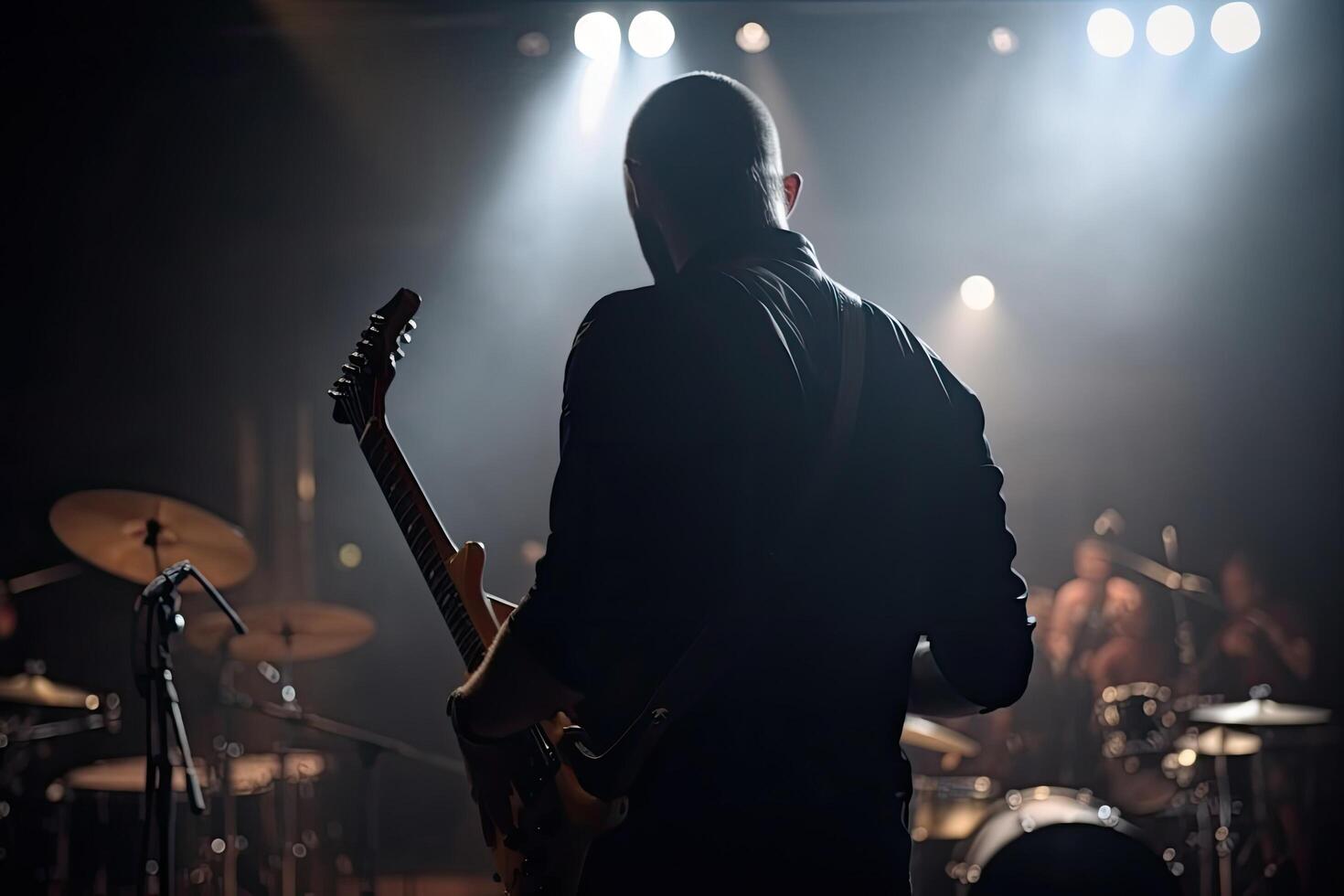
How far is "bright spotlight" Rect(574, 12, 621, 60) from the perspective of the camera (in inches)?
232

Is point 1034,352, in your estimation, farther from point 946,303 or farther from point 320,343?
point 320,343

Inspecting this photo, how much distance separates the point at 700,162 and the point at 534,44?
498 cm

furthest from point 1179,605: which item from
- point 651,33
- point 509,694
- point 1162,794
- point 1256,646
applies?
point 509,694

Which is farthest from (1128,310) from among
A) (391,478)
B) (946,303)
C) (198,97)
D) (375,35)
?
(391,478)

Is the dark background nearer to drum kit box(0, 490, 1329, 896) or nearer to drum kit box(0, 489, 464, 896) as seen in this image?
drum kit box(0, 489, 464, 896)

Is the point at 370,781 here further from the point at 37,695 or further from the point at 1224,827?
the point at 1224,827

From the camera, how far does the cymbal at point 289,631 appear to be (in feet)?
15.8

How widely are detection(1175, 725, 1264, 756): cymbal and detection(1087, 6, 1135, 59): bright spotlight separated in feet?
10.8

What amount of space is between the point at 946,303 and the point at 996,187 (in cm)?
79

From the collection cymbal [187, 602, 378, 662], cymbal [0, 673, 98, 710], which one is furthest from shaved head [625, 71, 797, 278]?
cymbal [0, 673, 98, 710]

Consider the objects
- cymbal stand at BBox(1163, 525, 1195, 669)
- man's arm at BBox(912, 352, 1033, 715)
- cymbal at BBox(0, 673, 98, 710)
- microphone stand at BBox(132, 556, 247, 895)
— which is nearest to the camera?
man's arm at BBox(912, 352, 1033, 715)

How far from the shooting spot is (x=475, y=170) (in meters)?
6.38

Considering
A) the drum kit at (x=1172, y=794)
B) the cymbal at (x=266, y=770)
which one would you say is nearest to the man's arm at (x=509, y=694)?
the drum kit at (x=1172, y=794)

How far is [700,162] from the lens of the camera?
1353mm
